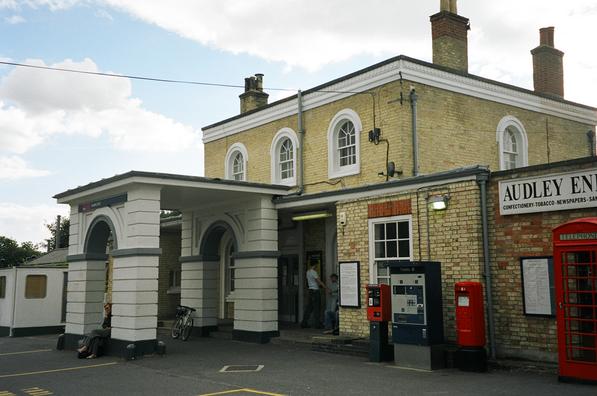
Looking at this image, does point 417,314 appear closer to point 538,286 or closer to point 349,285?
point 538,286

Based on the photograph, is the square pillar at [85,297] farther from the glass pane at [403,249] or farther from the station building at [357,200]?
the glass pane at [403,249]

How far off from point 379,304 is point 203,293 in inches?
297

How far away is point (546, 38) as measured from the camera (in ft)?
67.1

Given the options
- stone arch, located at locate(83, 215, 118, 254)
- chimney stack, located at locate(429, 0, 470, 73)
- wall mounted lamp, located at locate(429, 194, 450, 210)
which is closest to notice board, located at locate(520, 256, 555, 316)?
wall mounted lamp, located at locate(429, 194, 450, 210)

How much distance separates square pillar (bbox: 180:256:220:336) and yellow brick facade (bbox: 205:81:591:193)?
139 inches

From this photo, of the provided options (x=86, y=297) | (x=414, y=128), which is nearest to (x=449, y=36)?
(x=414, y=128)

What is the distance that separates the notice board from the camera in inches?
421

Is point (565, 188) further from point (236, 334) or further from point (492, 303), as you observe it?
point (236, 334)

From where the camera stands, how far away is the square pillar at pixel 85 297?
16391 millimetres

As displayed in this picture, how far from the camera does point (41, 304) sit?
21.0 metres

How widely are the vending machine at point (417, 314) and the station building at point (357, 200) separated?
0.70 meters

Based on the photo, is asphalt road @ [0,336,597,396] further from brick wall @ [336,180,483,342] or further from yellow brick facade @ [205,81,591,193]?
yellow brick facade @ [205,81,591,193]

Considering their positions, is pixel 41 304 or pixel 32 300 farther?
pixel 41 304

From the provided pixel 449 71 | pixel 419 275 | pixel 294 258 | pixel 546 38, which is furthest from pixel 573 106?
pixel 419 275
